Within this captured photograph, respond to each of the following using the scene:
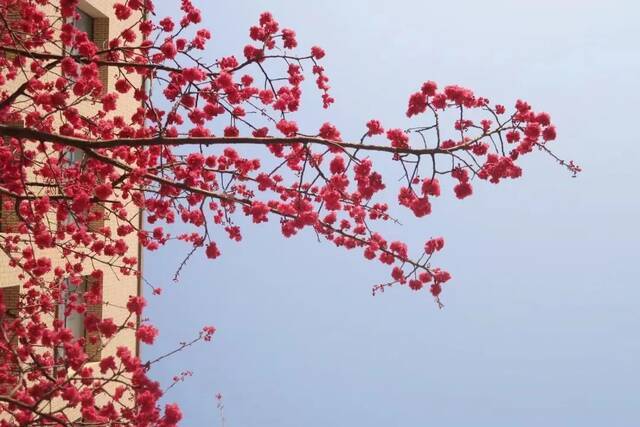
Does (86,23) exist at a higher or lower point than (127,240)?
higher

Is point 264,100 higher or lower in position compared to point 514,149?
higher

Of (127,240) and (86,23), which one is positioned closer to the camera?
(86,23)

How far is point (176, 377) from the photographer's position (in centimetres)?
829

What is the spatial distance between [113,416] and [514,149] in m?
3.96

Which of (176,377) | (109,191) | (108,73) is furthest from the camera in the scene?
(108,73)

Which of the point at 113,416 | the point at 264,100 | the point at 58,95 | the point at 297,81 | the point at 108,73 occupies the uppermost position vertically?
the point at 108,73

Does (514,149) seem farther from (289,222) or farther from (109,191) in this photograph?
(109,191)

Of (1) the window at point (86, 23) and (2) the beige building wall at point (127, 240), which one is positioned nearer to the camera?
(1) the window at point (86, 23)

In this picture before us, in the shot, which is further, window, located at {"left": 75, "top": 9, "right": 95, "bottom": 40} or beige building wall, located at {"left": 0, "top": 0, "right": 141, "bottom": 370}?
beige building wall, located at {"left": 0, "top": 0, "right": 141, "bottom": 370}

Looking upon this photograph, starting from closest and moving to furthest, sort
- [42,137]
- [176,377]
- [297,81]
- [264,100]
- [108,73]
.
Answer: [42,137], [264,100], [297,81], [176,377], [108,73]

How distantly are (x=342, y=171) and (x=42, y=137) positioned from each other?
2.41 meters

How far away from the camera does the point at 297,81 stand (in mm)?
6418

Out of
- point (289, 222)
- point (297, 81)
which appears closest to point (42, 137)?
point (289, 222)

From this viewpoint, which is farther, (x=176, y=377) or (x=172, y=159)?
(x=176, y=377)
